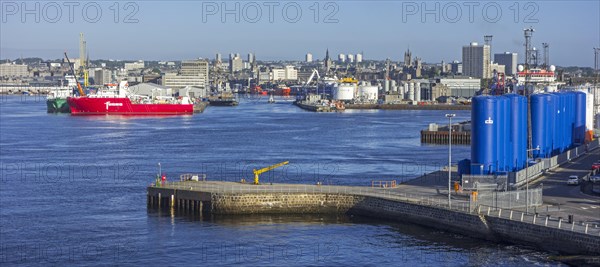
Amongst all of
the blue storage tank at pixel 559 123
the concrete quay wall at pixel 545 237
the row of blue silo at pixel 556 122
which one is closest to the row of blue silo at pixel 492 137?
the row of blue silo at pixel 556 122

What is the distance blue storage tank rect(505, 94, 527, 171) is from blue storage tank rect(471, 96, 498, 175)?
1.31 metres

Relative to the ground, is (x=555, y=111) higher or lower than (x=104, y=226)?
higher

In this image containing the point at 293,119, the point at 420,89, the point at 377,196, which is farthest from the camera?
the point at 420,89

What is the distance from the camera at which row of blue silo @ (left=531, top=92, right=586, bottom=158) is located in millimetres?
37656

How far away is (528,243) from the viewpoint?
972 inches

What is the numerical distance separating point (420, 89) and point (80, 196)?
108m

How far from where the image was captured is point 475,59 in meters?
195

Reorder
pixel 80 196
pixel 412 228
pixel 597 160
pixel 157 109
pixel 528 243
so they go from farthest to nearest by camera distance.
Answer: pixel 157 109, pixel 597 160, pixel 80 196, pixel 412 228, pixel 528 243

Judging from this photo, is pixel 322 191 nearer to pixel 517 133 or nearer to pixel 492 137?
pixel 492 137

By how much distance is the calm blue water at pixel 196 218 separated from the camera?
961 inches

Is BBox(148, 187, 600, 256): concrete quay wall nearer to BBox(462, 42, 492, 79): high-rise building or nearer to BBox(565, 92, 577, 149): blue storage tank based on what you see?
BBox(565, 92, 577, 149): blue storage tank

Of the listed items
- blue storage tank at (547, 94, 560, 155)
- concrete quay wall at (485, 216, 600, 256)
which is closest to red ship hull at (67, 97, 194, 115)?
blue storage tank at (547, 94, 560, 155)

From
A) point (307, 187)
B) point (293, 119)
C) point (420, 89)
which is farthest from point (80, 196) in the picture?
point (420, 89)

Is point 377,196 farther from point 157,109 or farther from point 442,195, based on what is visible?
point 157,109
